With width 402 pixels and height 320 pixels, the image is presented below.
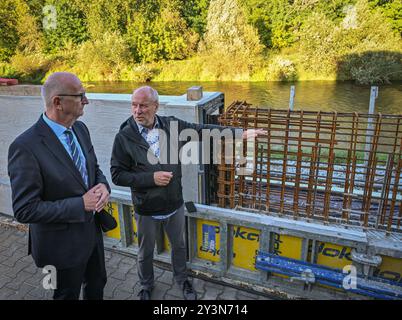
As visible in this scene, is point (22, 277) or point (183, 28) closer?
point (22, 277)

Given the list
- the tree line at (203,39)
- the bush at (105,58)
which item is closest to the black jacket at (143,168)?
the tree line at (203,39)

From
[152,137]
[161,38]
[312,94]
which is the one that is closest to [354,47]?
[312,94]

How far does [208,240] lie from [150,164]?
126 centimetres

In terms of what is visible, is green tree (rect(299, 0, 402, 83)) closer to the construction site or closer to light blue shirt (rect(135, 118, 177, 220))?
the construction site

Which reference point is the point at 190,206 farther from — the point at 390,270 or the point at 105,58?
the point at 105,58

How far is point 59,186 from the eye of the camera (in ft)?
7.02

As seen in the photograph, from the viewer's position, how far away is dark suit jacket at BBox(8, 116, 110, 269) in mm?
2006

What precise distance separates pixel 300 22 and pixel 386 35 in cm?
952

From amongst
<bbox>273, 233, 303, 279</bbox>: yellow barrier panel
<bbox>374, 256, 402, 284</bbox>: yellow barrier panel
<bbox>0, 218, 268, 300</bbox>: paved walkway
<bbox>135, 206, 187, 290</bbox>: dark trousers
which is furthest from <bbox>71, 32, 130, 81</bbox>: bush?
<bbox>374, 256, 402, 284</bbox>: yellow barrier panel

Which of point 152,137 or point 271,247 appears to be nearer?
point 152,137

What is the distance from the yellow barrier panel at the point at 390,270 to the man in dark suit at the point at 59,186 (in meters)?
2.46
